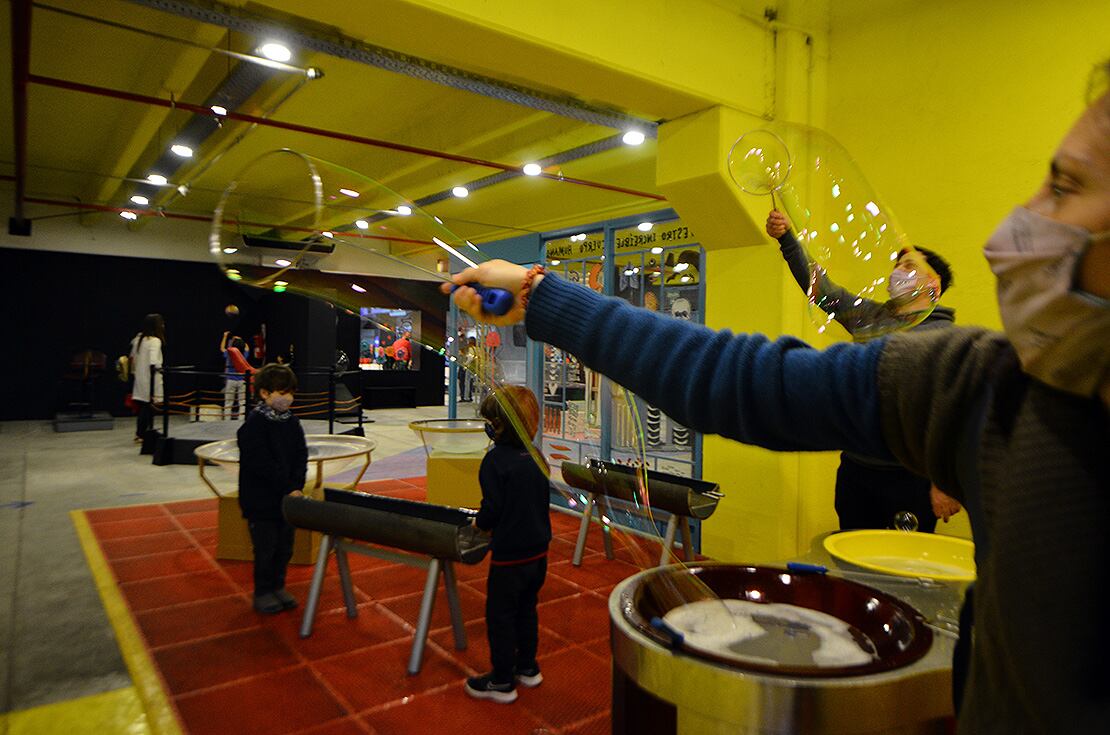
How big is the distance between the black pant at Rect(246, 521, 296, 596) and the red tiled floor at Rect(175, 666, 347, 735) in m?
0.95

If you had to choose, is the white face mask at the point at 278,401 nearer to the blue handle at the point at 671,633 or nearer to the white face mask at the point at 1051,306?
the blue handle at the point at 671,633

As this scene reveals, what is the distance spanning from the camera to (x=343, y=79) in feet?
20.0

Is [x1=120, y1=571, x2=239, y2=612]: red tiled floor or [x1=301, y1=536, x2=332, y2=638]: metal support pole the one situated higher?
[x1=301, y1=536, x2=332, y2=638]: metal support pole

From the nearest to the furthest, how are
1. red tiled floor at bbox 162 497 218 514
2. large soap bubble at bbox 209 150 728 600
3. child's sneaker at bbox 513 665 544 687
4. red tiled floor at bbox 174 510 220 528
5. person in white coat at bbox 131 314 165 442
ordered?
1. large soap bubble at bbox 209 150 728 600
2. child's sneaker at bbox 513 665 544 687
3. red tiled floor at bbox 174 510 220 528
4. red tiled floor at bbox 162 497 218 514
5. person in white coat at bbox 131 314 165 442

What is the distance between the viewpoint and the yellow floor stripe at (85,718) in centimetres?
284

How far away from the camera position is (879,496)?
2797 mm

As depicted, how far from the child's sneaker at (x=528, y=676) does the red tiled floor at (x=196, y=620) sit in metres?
1.58

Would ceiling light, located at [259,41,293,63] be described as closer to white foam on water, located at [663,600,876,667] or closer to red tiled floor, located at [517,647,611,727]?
red tiled floor, located at [517,647,611,727]

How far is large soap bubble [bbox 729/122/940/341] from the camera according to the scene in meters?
2.26

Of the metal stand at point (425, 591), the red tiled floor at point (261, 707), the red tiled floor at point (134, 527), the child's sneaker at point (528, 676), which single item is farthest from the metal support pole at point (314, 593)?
the red tiled floor at point (134, 527)

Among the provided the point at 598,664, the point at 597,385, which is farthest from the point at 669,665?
the point at 598,664

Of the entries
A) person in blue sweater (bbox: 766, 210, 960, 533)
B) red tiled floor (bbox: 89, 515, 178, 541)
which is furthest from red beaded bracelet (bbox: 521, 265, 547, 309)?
red tiled floor (bbox: 89, 515, 178, 541)

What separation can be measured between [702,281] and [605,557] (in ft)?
7.40

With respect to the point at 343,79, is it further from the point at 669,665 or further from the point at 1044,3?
the point at 669,665
